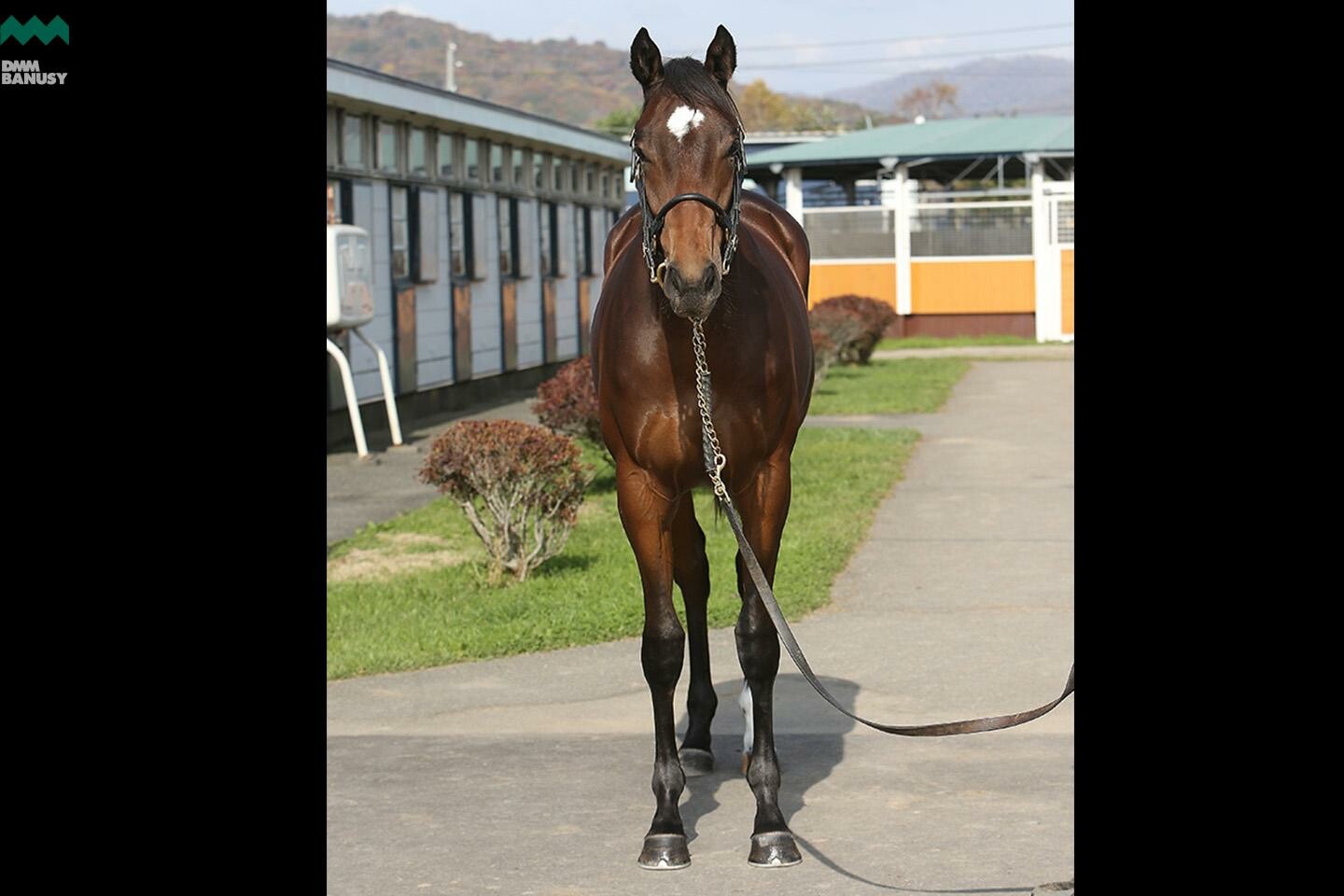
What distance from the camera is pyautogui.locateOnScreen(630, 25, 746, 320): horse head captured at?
4445mm

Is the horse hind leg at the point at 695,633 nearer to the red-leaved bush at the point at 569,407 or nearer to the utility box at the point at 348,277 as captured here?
the red-leaved bush at the point at 569,407

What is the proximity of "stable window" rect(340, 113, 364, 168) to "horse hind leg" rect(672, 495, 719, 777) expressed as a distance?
41.4 ft

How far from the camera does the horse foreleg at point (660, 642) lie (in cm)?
518

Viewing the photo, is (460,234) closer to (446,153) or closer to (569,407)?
(446,153)

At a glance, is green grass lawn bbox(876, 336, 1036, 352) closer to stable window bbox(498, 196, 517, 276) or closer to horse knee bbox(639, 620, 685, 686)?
stable window bbox(498, 196, 517, 276)

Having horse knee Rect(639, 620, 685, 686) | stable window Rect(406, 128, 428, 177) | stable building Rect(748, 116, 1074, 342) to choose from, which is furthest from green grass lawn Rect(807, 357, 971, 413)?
horse knee Rect(639, 620, 685, 686)

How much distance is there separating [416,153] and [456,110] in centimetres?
100

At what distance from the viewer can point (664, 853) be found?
5137 millimetres

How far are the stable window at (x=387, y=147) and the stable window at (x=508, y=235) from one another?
4.52 meters

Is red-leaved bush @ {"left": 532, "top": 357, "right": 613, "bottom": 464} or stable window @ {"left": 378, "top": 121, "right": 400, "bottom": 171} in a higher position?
stable window @ {"left": 378, "top": 121, "right": 400, "bottom": 171}

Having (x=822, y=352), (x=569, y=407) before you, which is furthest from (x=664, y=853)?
(x=822, y=352)
